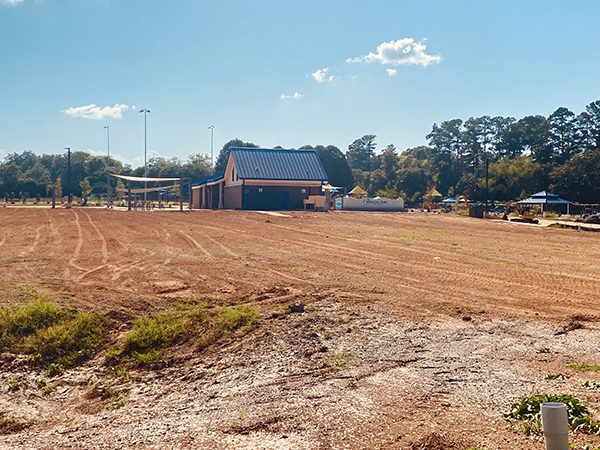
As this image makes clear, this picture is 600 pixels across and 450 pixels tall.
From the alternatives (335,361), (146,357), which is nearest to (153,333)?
(146,357)

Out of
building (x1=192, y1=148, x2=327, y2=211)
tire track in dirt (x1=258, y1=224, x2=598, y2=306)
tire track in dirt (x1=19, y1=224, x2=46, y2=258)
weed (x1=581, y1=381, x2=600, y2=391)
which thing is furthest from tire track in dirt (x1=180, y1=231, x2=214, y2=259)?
building (x1=192, y1=148, x2=327, y2=211)

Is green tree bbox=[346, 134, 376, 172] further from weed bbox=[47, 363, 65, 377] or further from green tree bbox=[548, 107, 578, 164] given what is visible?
weed bbox=[47, 363, 65, 377]

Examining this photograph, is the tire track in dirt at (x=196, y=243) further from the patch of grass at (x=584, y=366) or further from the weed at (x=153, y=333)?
the patch of grass at (x=584, y=366)

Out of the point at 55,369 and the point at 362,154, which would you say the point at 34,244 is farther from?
the point at 362,154

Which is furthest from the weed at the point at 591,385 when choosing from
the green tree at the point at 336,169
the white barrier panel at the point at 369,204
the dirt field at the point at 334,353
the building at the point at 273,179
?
the green tree at the point at 336,169

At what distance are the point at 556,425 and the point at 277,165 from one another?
157ft

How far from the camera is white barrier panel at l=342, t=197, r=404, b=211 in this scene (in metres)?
51.4

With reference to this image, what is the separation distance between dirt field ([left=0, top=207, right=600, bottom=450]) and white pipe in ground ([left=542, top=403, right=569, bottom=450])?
94 cm

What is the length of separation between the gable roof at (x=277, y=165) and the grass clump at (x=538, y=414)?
4412cm

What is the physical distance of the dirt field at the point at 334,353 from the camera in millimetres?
4797

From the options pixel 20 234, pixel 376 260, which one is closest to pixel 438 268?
pixel 376 260

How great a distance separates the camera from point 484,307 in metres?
9.01

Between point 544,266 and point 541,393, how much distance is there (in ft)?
29.8

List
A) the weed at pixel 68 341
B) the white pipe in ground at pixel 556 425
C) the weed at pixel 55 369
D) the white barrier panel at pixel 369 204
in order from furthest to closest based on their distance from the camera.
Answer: the white barrier panel at pixel 369 204
the weed at pixel 68 341
the weed at pixel 55 369
the white pipe in ground at pixel 556 425
